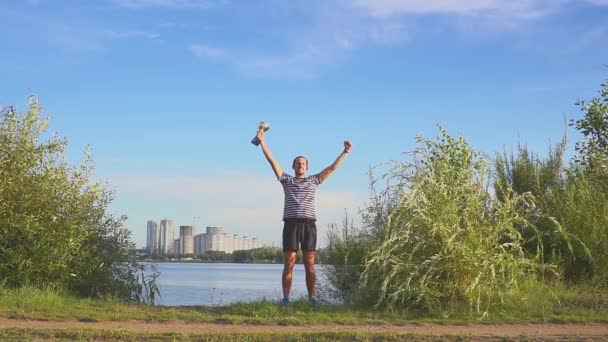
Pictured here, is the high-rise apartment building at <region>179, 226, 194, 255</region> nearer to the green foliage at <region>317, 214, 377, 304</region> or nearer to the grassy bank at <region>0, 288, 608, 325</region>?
the green foliage at <region>317, 214, 377, 304</region>

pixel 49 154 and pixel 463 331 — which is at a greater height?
pixel 49 154

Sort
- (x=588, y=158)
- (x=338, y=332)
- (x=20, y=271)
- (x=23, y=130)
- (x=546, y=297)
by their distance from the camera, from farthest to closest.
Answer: (x=588, y=158)
(x=23, y=130)
(x=20, y=271)
(x=546, y=297)
(x=338, y=332)

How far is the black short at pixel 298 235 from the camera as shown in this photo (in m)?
10.4

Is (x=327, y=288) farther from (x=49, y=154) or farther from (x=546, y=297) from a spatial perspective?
(x=49, y=154)

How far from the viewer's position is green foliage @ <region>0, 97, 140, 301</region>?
11336 millimetres

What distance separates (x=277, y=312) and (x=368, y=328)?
1404 millimetres

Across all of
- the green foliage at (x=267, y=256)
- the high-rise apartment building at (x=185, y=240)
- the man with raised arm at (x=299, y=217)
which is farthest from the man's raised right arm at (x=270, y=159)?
the high-rise apartment building at (x=185, y=240)

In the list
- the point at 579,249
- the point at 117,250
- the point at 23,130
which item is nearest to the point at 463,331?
the point at 579,249

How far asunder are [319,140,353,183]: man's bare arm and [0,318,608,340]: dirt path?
2.52 metres

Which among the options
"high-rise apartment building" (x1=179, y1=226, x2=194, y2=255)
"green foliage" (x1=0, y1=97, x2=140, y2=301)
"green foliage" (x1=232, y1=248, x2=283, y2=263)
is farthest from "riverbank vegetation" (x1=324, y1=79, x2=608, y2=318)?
"high-rise apartment building" (x1=179, y1=226, x2=194, y2=255)

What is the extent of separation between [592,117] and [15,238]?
12617 mm

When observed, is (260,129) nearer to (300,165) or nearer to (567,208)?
(300,165)

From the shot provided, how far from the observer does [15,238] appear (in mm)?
11477

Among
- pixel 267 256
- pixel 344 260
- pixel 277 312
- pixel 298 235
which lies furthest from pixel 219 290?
pixel 277 312
